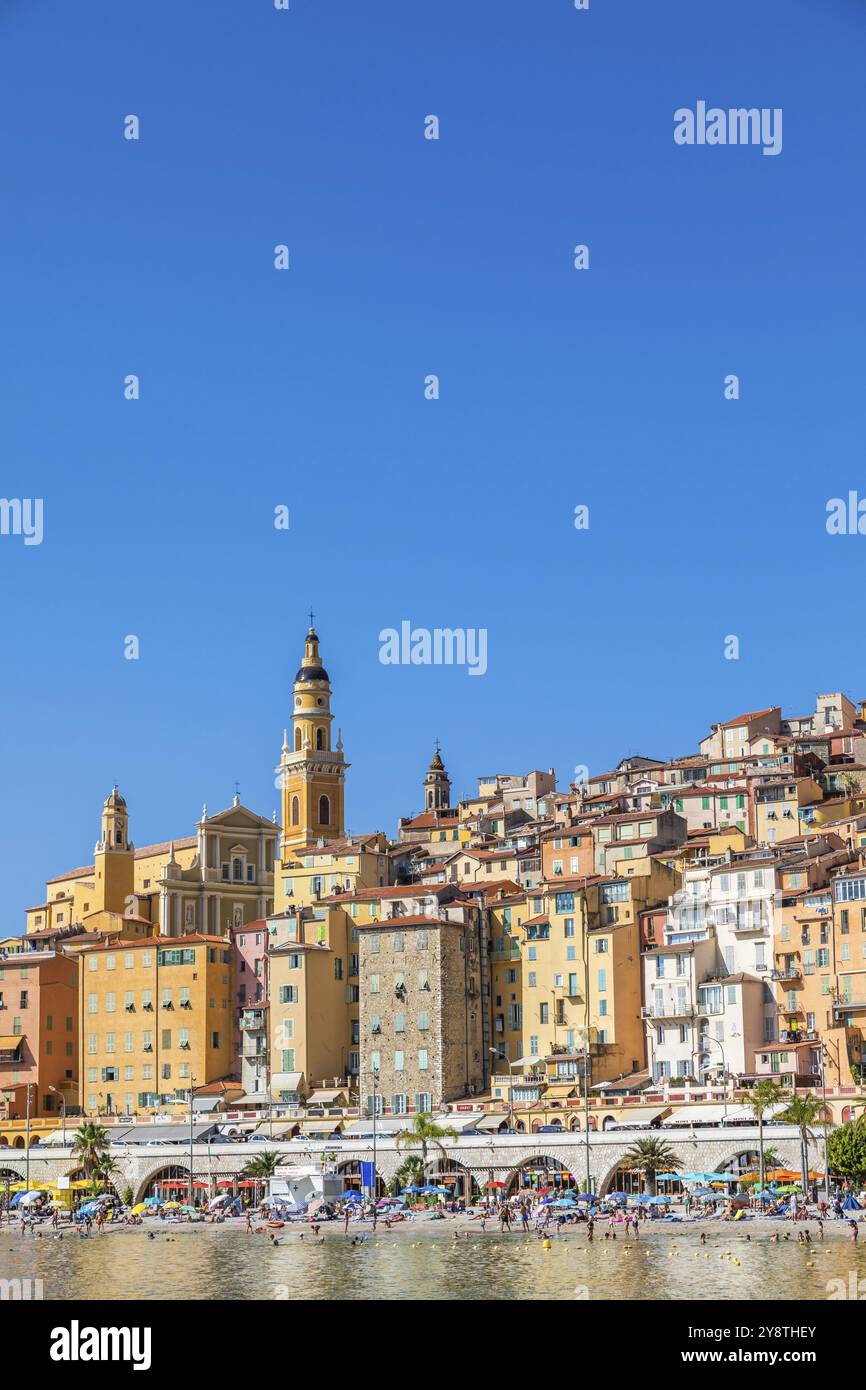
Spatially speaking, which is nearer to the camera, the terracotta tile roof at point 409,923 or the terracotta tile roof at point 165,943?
the terracotta tile roof at point 409,923

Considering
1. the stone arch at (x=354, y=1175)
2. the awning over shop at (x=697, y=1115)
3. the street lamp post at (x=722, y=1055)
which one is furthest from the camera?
the stone arch at (x=354, y=1175)

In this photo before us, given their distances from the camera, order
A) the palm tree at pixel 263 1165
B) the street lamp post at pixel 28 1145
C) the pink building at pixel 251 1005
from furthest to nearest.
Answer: the pink building at pixel 251 1005
the street lamp post at pixel 28 1145
the palm tree at pixel 263 1165

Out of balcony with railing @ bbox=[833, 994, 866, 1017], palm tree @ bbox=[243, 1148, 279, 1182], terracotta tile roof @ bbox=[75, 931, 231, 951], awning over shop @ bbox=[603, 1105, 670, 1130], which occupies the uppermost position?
terracotta tile roof @ bbox=[75, 931, 231, 951]

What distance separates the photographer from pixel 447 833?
135 meters

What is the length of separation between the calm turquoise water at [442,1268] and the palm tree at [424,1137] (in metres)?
9.24

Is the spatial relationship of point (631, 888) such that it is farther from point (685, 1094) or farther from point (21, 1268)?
point (21, 1268)

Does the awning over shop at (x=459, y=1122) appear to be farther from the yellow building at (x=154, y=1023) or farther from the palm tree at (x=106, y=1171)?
the yellow building at (x=154, y=1023)

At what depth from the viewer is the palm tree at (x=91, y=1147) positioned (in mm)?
98688

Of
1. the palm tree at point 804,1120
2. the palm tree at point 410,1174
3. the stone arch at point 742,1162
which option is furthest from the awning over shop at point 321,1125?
the palm tree at point 804,1120

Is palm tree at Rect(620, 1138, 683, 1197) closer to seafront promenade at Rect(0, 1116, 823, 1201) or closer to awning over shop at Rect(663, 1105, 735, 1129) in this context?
seafront promenade at Rect(0, 1116, 823, 1201)

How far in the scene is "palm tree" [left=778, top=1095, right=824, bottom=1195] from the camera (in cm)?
7794

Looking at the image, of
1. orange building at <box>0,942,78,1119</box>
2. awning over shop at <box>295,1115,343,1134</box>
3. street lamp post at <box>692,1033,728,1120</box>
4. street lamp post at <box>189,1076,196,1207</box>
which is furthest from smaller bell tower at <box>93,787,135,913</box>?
street lamp post at <box>692,1033,728,1120</box>

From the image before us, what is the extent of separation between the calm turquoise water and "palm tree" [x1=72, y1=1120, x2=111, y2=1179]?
1689 cm
